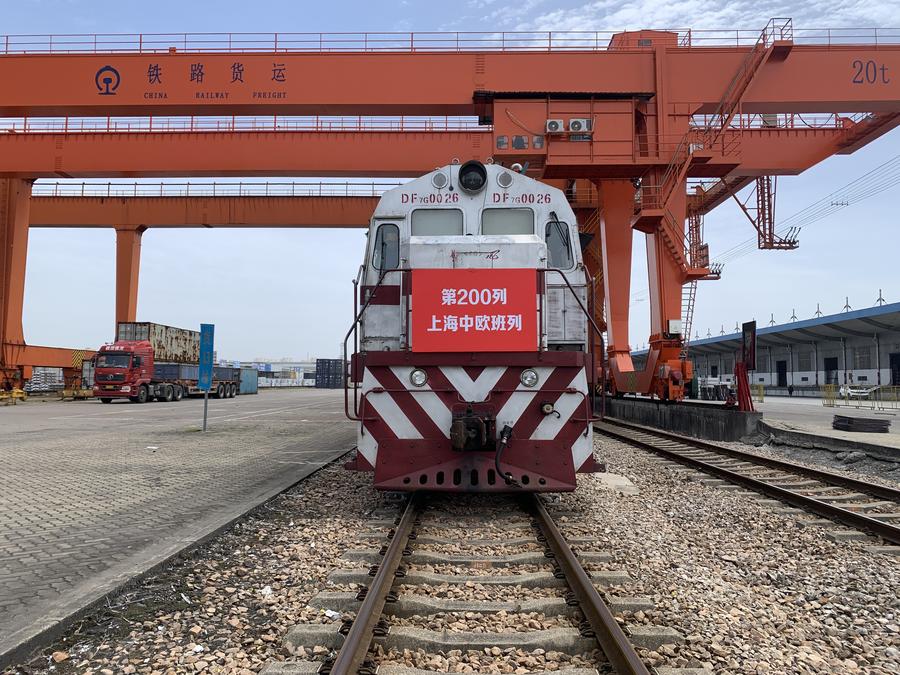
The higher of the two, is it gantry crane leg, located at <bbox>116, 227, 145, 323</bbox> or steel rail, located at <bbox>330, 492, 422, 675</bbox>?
gantry crane leg, located at <bbox>116, 227, 145, 323</bbox>

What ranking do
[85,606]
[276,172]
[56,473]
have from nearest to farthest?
[85,606], [56,473], [276,172]

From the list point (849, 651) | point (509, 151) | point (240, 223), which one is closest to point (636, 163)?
point (509, 151)

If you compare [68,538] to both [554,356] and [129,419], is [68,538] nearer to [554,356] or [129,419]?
[554,356]

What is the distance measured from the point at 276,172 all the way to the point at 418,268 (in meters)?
13.2

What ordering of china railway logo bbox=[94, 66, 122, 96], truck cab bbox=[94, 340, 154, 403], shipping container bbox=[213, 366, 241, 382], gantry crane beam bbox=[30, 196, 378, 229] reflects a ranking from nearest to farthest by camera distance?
china railway logo bbox=[94, 66, 122, 96] < gantry crane beam bbox=[30, 196, 378, 229] < truck cab bbox=[94, 340, 154, 403] < shipping container bbox=[213, 366, 241, 382]

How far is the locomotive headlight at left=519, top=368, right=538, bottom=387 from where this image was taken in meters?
4.92

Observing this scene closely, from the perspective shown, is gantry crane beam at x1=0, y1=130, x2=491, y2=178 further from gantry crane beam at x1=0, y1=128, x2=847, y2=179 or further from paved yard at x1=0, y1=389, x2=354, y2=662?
paved yard at x1=0, y1=389, x2=354, y2=662

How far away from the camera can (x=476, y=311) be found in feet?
16.1

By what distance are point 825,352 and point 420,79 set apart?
120ft

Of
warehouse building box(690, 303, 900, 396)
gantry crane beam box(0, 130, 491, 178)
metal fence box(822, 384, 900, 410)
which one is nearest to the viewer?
gantry crane beam box(0, 130, 491, 178)

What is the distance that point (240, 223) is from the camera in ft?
75.8

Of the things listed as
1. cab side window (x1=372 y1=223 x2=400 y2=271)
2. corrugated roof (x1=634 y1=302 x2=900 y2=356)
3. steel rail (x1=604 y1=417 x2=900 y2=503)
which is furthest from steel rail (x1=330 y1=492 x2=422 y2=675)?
corrugated roof (x1=634 y1=302 x2=900 y2=356)

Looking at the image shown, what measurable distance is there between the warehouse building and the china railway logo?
105 feet

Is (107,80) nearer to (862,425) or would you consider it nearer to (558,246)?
A: (558,246)
